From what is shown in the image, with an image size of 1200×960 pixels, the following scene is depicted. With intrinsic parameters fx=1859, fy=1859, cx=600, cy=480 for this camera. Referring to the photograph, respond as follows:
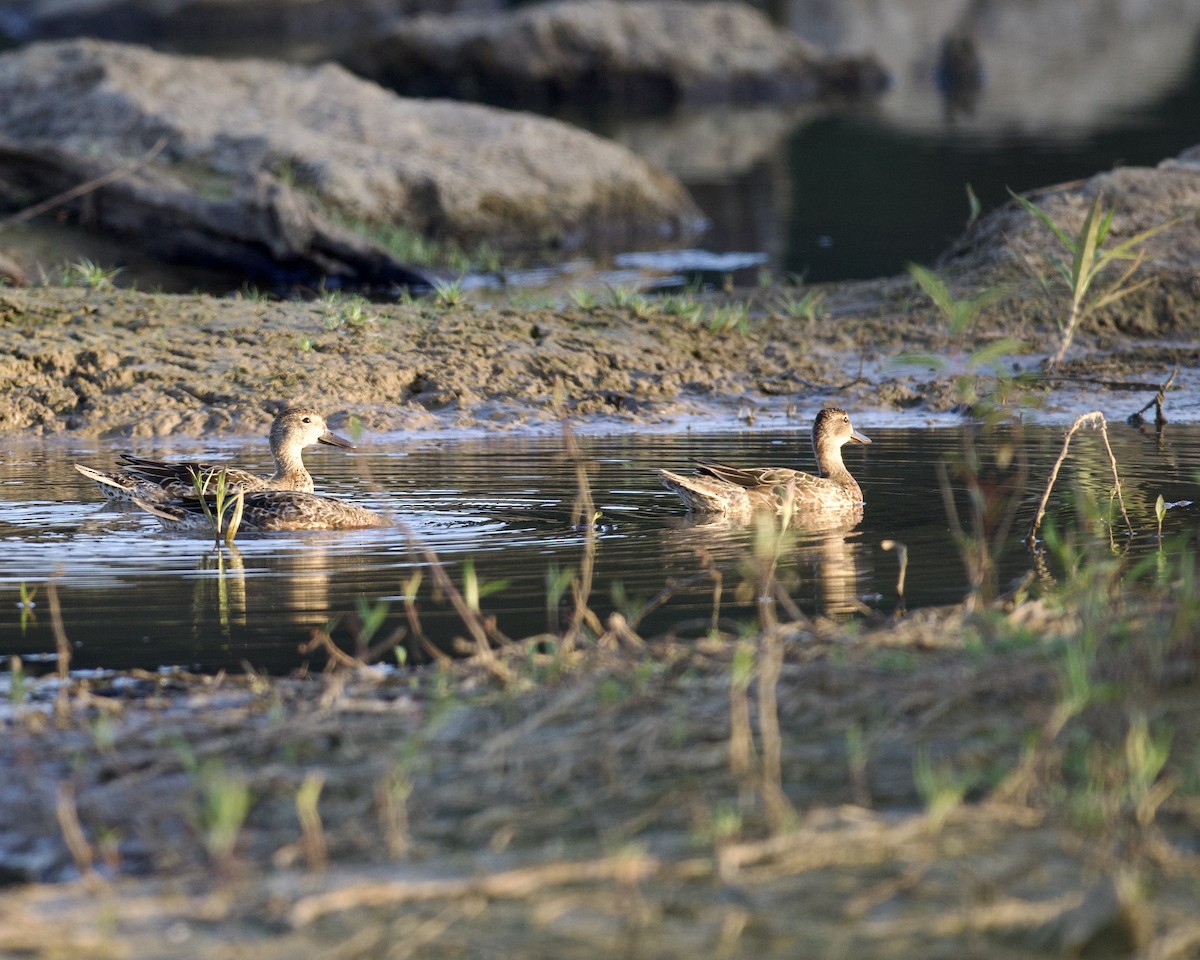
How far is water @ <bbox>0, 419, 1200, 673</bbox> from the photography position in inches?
280

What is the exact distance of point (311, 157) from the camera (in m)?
21.0

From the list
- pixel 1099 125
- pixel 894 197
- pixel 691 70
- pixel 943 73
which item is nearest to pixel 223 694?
pixel 894 197

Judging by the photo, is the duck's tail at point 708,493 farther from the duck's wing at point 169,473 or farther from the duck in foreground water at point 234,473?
the duck's wing at point 169,473

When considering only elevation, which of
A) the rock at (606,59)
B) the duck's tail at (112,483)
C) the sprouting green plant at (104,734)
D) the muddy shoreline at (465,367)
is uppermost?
the rock at (606,59)

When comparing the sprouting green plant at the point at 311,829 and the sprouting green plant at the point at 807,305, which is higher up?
the sprouting green plant at the point at 807,305

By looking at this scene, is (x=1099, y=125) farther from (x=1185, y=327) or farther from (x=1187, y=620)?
(x=1187, y=620)

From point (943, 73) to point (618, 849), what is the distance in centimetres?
4731

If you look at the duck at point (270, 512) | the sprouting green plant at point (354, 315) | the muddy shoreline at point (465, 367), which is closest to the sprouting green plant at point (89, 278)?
the muddy shoreline at point (465, 367)

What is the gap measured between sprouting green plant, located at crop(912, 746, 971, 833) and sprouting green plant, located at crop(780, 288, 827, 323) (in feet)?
36.1

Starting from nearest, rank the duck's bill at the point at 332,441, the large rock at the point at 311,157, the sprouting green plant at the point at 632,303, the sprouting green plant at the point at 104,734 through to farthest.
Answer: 1. the sprouting green plant at the point at 104,734
2. the duck's bill at the point at 332,441
3. the sprouting green plant at the point at 632,303
4. the large rock at the point at 311,157

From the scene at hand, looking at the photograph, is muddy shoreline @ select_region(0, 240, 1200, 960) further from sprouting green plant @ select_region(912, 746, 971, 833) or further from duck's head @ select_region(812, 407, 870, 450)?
duck's head @ select_region(812, 407, 870, 450)

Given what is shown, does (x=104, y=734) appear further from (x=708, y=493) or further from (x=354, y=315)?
(x=354, y=315)

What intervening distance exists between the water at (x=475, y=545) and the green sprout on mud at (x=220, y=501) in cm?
14

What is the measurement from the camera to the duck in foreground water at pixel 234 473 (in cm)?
961
